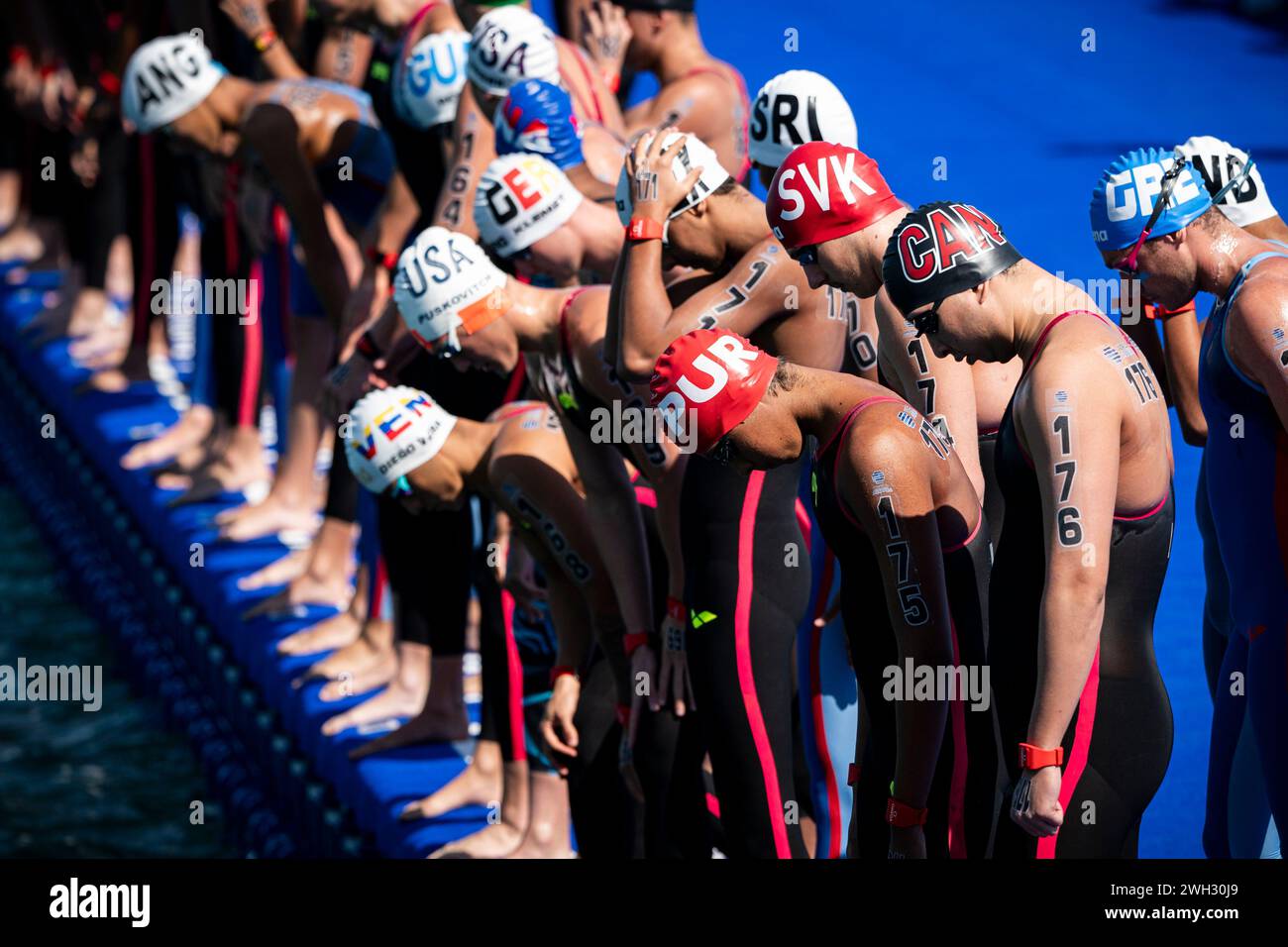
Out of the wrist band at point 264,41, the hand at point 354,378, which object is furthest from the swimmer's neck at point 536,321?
the wrist band at point 264,41

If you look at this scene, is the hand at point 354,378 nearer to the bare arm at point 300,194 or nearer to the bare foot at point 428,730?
the bare arm at point 300,194

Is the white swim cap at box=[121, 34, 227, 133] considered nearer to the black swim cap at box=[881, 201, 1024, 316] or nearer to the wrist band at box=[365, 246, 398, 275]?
the wrist band at box=[365, 246, 398, 275]

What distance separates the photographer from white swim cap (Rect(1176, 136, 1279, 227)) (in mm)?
4434

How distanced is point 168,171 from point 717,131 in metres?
3.66

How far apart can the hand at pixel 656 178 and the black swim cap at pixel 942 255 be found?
2.86 ft

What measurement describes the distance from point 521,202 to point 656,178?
A: 68 centimetres

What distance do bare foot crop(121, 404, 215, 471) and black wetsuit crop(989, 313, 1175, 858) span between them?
5.77m

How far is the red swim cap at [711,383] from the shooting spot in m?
3.95

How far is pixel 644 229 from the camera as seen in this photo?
4594 millimetres

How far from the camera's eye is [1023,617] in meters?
3.83

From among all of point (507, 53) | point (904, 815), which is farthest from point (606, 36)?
point (904, 815)

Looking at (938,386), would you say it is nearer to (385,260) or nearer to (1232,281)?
(1232,281)

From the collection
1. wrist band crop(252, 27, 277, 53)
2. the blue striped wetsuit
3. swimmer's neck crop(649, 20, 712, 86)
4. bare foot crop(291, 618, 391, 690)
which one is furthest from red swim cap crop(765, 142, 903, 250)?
wrist band crop(252, 27, 277, 53)
